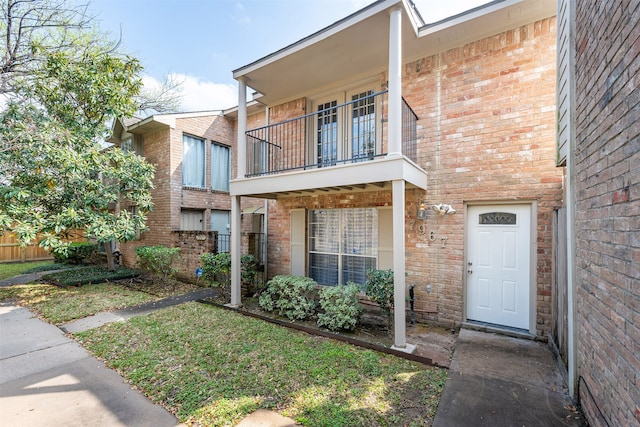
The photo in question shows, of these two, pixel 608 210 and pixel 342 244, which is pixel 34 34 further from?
pixel 608 210

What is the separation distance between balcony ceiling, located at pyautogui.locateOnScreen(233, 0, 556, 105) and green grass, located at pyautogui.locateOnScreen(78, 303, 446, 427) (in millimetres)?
5368

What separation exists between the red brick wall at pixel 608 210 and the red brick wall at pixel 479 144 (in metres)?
1.84

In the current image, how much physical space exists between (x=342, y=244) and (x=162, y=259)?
5649 mm

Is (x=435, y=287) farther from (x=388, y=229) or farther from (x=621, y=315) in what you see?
(x=621, y=315)

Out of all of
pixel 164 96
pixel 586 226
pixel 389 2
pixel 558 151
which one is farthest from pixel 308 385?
pixel 164 96

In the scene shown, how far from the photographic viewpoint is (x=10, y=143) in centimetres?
656

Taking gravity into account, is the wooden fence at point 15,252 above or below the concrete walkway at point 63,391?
above

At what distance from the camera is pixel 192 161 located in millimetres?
10125

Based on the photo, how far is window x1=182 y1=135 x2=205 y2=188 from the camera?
32.4 feet

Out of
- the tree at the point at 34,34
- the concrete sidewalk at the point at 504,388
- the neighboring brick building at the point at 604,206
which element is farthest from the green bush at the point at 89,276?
the neighboring brick building at the point at 604,206

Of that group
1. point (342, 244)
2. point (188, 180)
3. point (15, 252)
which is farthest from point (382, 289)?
point (15, 252)

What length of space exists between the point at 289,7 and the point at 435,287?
8.10 metres

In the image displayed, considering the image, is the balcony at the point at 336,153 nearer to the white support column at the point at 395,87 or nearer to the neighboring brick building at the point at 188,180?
the white support column at the point at 395,87

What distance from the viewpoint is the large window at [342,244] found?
20.7 ft
